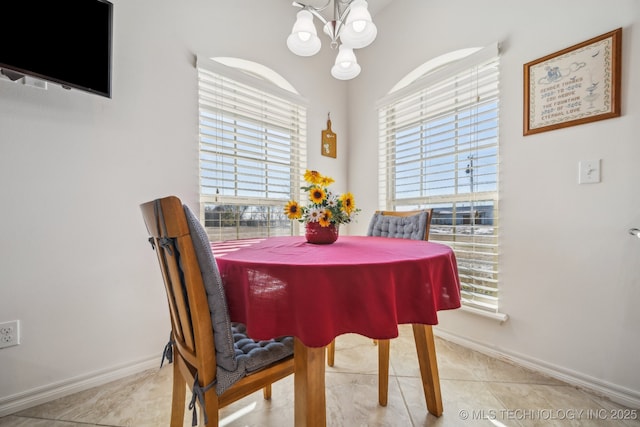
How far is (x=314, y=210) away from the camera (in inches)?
54.8

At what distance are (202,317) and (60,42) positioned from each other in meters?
1.63

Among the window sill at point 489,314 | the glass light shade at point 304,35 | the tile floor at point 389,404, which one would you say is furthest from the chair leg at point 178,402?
the window sill at point 489,314

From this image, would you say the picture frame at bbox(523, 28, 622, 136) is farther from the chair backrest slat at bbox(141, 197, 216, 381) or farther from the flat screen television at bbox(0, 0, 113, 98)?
the flat screen television at bbox(0, 0, 113, 98)

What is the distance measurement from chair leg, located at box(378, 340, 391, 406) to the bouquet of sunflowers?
0.67 metres

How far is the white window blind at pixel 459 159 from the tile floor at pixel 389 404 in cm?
53

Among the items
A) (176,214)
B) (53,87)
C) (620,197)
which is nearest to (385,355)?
(176,214)

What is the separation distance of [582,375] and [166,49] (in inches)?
127

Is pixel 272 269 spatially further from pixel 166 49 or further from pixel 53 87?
pixel 166 49

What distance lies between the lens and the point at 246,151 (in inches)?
90.0

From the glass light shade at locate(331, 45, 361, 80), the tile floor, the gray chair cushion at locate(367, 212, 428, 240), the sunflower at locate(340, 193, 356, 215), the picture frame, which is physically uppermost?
the glass light shade at locate(331, 45, 361, 80)

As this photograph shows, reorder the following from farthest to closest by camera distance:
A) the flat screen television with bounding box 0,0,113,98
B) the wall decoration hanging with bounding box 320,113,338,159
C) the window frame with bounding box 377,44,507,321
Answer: the wall decoration hanging with bounding box 320,113,338,159, the window frame with bounding box 377,44,507,321, the flat screen television with bounding box 0,0,113,98

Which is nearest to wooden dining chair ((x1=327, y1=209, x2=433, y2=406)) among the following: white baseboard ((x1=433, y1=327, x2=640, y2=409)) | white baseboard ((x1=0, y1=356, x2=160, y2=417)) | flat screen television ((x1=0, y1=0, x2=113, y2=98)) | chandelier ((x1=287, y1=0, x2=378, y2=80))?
white baseboard ((x1=433, y1=327, x2=640, y2=409))

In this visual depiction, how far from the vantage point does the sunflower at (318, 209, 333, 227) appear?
135 centimetres

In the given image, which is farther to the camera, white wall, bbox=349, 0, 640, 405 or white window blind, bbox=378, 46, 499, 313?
white window blind, bbox=378, 46, 499, 313
